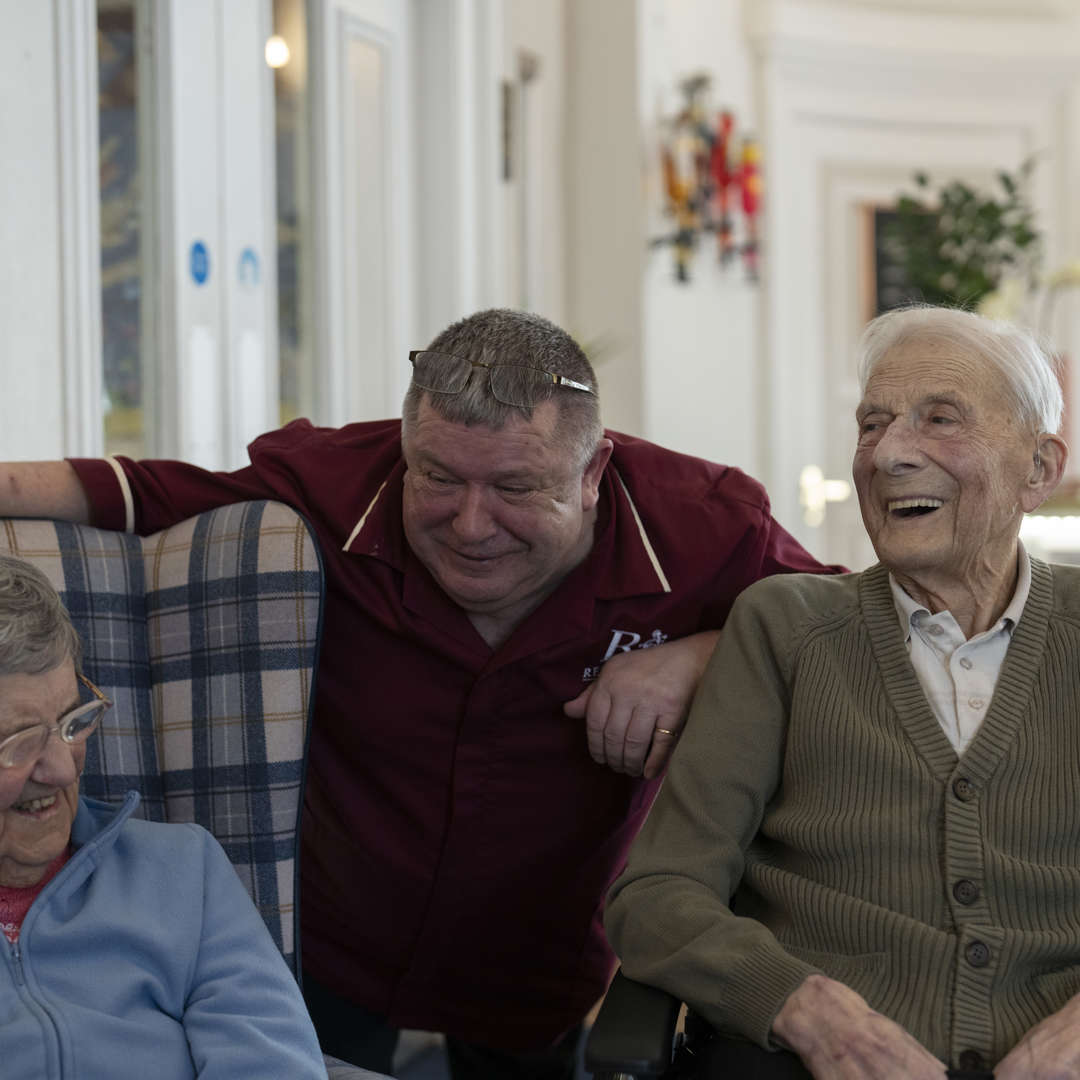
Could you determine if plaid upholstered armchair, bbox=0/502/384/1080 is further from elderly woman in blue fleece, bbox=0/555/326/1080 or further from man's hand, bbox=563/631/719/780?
man's hand, bbox=563/631/719/780

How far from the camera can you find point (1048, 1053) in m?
1.33

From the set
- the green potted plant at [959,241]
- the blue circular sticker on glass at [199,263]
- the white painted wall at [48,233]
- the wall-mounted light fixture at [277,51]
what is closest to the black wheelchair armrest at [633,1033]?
the white painted wall at [48,233]

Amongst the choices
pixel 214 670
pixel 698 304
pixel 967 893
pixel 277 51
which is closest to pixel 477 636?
pixel 214 670

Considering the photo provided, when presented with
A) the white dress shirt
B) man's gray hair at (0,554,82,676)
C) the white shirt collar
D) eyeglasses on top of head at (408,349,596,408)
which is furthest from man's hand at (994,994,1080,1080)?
man's gray hair at (0,554,82,676)

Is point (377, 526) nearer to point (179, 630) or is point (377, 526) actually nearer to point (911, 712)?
point (179, 630)

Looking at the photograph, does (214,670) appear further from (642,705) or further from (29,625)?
(642,705)

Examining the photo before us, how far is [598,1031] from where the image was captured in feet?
4.41

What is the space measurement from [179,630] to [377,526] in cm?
26

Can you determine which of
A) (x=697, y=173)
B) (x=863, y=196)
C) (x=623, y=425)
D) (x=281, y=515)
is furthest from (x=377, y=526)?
(x=863, y=196)

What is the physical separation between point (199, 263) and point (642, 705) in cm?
161

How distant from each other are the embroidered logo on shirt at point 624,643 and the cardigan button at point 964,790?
42cm

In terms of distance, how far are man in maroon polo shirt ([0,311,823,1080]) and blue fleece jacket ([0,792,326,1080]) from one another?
39 centimetres

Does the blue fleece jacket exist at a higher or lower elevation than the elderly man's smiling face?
lower

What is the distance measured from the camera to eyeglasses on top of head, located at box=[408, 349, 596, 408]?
161 cm
